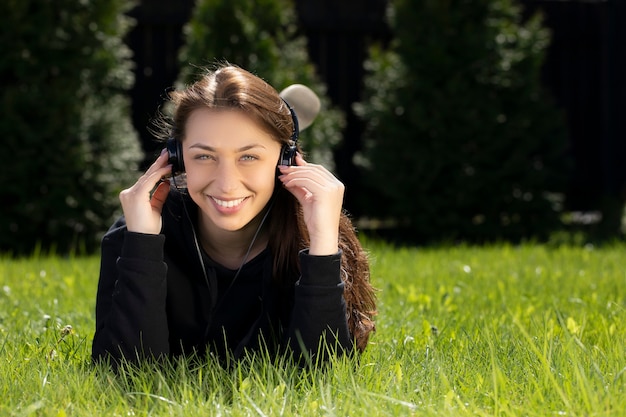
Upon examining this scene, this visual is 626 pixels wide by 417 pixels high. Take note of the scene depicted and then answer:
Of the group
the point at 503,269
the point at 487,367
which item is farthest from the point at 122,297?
the point at 503,269

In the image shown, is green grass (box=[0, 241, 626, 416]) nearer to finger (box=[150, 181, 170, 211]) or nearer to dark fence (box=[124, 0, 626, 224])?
finger (box=[150, 181, 170, 211])

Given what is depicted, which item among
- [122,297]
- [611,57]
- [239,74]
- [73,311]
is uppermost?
[611,57]

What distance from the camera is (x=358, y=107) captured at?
7879 mm

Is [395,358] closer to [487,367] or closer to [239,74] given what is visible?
[487,367]

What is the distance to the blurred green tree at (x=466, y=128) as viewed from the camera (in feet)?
24.7

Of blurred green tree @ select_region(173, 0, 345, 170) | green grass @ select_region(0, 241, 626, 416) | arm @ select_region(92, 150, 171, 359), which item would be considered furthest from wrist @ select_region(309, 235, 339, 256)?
blurred green tree @ select_region(173, 0, 345, 170)

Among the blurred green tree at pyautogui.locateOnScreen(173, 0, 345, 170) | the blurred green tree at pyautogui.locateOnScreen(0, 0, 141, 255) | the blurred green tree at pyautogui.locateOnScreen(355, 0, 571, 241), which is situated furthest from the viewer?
the blurred green tree at pyautogui.locateOnScreen(355, 0, 571, 241)

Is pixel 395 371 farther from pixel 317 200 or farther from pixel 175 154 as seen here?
pixel 175 154

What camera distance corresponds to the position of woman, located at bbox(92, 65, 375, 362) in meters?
2.55

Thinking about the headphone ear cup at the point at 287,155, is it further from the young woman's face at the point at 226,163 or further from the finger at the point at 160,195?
the finger at the point at 160,195

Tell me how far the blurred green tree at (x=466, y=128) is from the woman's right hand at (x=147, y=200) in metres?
4.99

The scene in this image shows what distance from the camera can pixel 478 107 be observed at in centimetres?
755

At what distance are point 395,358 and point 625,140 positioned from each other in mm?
7214

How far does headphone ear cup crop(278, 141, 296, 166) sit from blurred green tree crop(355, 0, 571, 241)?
4922 millimetres
